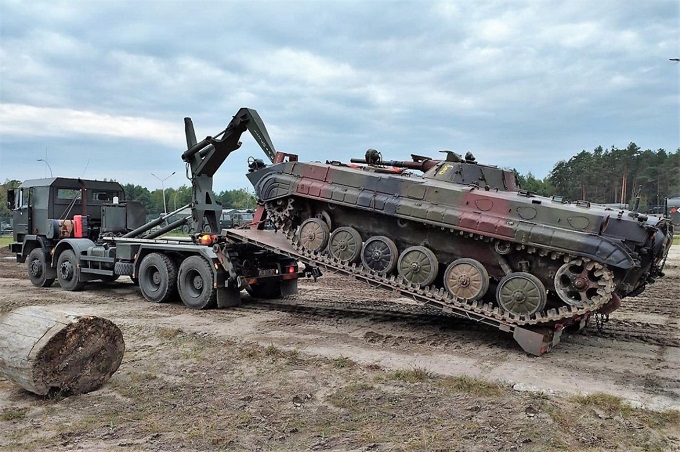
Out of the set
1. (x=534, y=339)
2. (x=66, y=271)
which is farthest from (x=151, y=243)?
(x=534, y=339)

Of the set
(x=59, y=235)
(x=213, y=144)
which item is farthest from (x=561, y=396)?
(x=59, y=235)

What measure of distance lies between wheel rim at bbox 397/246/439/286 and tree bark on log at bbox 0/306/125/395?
4965 mm

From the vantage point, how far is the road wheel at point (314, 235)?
11.5 meters

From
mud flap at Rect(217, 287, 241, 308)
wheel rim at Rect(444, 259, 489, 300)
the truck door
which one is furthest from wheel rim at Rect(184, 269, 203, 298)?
the truck door

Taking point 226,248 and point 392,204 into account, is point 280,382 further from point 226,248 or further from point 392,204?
point 226,248

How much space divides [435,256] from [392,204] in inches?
45.9

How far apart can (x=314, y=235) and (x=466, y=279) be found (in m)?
3.20

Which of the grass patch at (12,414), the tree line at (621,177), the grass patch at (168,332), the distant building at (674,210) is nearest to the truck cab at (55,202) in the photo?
the grass patch at (168,332)

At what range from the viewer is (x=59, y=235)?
16703 millimetres

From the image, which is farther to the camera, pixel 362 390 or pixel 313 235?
pixel 313 235

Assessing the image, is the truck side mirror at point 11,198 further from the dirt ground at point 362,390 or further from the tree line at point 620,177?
the tree line at point 620,177

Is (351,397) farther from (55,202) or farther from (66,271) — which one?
(55,202)

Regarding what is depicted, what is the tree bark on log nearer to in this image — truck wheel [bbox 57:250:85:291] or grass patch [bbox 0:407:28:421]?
grass patch [bbox 0:407:28:421]

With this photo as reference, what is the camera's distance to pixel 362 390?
7188mm
